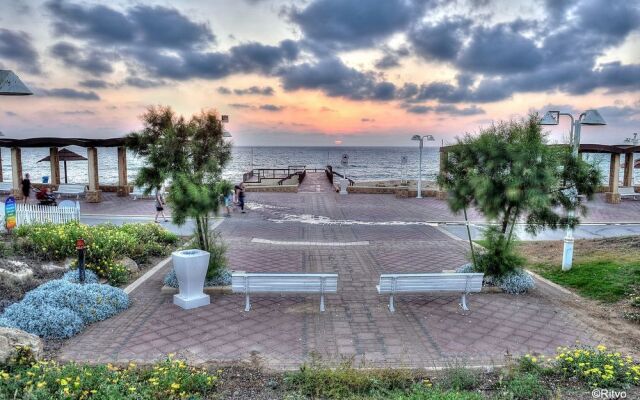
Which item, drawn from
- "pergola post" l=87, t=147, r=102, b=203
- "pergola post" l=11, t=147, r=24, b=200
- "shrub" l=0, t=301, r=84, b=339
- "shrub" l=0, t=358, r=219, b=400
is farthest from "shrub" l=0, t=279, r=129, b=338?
"pergola post" l=11, t=147, r=24, b=200

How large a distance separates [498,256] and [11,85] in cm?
873

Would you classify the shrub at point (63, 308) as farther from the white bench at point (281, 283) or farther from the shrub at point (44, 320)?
the white bench at point (281, 283)

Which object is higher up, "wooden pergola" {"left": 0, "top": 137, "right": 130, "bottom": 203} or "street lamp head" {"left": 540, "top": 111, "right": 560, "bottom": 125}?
"street lamp head" {"left": 540, "top": 111, "right": 560, "bottom": 125}

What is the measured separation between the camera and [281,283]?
709 cm

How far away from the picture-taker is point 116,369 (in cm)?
Result: 497

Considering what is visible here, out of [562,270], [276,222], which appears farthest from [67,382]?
[276,222]

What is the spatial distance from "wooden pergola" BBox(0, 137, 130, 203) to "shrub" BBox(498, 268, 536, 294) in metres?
18.5

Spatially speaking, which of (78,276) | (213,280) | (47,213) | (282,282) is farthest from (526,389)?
(47,213)

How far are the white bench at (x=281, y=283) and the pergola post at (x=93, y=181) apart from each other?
1711 cm

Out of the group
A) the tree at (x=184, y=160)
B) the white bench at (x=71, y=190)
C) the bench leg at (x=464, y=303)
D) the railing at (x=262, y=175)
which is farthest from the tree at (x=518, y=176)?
the railing at (x=262, y=175)

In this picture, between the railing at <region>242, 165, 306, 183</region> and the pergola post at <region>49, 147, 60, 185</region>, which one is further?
the railing at <region>242, 165, 306, 183</region>

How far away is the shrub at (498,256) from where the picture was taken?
27.3ft

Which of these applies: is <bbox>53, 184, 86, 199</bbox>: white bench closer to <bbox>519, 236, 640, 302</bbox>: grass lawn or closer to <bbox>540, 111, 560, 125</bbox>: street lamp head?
<bbox>519, 236, 640, 302</bbox>: grass lawn

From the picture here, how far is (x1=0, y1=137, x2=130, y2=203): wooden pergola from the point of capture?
2181 centimetres
